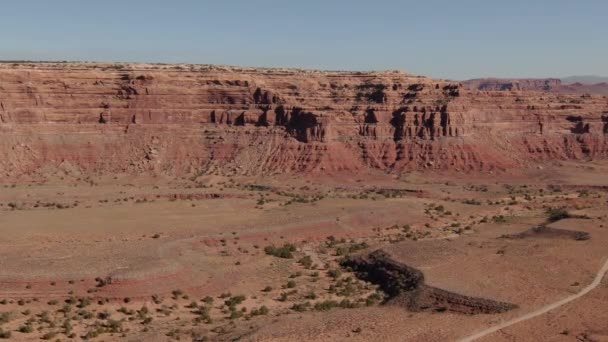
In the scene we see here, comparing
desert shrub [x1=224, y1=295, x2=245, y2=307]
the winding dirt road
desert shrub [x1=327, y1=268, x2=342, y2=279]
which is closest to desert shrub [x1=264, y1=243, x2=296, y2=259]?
desert shrub [x1=327, y1=268, x2=342, y2=279]

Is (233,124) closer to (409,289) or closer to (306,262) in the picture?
(306,262)

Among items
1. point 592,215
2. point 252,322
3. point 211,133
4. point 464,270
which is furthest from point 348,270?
point 211,133

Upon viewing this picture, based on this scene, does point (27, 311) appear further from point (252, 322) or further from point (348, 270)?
point (348, 270)

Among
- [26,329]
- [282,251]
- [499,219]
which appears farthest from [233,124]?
[26,329]

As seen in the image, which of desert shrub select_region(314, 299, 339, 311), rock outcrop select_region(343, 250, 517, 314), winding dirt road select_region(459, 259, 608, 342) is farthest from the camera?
desert shrub select_region(314, 299, 339, 311)

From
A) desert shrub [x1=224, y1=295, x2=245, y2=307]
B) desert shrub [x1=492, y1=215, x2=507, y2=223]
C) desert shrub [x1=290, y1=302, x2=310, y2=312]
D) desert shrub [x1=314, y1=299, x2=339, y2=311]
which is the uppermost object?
desert shrub [x1=314, y1=299, x2=339, y2=311]

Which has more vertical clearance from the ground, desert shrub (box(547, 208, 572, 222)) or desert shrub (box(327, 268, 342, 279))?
desert shrub (box(547, 208, 572, 222))

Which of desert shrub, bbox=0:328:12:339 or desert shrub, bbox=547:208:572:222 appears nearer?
desert shrub, bbox=0:328:12:339

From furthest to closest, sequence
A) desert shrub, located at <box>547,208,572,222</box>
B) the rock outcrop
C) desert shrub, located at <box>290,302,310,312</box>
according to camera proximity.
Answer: desert shrub, located at <box>547,208,572,222</box> → desert shrub, located at <box>290,302,310,312</box> → the rock outcrop

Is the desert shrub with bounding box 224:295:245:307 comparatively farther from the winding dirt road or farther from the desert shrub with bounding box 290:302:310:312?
the winding dirt road
